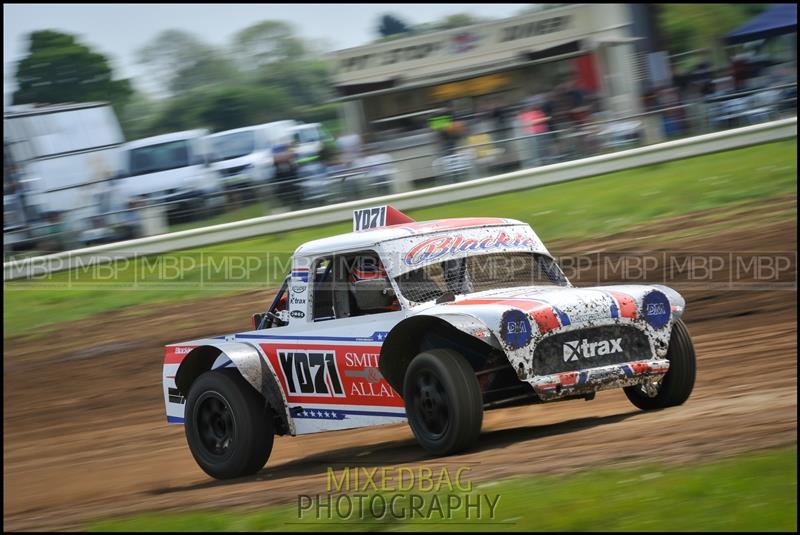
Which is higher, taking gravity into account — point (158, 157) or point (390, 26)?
point (390, 26)

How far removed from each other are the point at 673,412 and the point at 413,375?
71.9 inches

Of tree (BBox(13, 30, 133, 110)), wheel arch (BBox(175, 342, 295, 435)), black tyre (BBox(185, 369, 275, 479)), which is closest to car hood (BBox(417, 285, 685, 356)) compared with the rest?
wheel arch (BBox(175, 342, 295, 435))

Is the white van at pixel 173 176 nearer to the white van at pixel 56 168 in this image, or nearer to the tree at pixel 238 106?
the white van at pixel 56 168

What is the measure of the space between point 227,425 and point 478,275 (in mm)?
2058

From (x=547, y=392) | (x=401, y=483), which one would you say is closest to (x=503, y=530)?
(x=401, y=483)

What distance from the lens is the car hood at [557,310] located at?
6719mm

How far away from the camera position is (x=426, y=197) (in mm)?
17562

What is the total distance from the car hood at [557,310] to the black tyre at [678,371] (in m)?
0.17

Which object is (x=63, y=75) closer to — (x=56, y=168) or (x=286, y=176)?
(x=56, y=168)

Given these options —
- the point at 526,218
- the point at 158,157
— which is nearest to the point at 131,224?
the point at 158,157

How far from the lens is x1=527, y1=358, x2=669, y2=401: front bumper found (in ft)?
22.4

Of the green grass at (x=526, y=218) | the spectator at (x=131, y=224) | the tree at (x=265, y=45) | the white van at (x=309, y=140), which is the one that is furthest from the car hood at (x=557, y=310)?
the tree at (x=265, y=45)

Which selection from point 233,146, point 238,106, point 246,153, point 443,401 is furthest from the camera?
point 238,106

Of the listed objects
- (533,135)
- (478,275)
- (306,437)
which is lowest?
(306,437)
